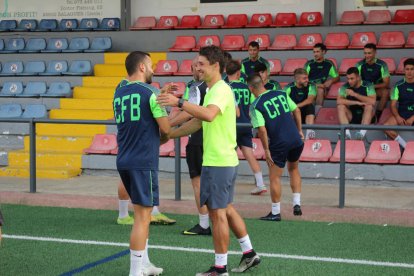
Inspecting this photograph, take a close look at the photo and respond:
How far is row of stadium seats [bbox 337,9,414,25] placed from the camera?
675 inches

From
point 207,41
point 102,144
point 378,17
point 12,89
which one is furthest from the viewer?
point 12,89

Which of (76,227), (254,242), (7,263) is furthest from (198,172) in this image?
(7,263)

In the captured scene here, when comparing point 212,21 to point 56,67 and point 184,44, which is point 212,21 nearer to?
point 184,44

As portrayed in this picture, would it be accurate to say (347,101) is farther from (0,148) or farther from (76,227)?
(0,148)

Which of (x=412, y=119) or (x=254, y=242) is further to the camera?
(x=412, y=119)

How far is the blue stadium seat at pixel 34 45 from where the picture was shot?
20.0m

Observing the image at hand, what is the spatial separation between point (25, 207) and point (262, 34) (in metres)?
8.37

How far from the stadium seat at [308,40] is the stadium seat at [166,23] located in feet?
12.4

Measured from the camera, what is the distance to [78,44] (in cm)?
1978

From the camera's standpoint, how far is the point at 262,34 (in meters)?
17.9

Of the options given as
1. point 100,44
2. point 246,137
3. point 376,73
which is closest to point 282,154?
point 246,137

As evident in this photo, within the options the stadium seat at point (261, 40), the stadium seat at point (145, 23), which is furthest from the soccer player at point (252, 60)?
the stadium seat at point (145, 23)

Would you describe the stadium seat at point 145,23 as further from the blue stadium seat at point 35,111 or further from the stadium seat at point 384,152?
the stadium seat at point 384,152

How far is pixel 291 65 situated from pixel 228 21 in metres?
3.12
